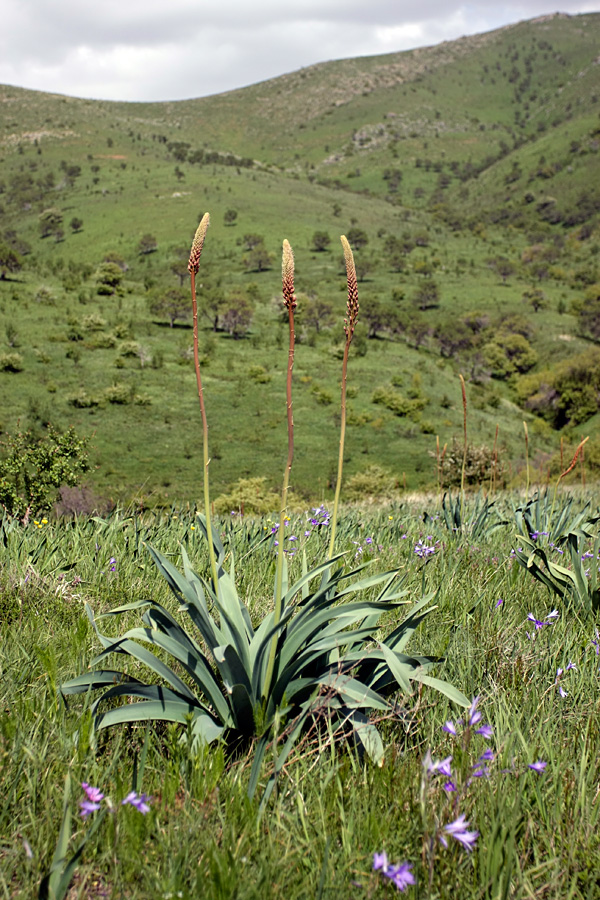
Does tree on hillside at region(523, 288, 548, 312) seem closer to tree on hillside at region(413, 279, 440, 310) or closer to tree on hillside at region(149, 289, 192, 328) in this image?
tree on hillside at region(413, 279, 440, 310)

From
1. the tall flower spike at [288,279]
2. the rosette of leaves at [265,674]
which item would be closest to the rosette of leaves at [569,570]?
the rosette of leaves at [265,674]

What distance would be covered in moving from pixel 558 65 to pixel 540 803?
252495 millimetres

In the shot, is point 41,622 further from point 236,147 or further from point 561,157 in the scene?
point 236,147

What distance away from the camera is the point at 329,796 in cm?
152

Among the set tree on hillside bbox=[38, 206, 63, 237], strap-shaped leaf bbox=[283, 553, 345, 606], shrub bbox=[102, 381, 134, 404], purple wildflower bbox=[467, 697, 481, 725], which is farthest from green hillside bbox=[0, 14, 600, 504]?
purple wildflower bbox=[467, 697, 481, 725]

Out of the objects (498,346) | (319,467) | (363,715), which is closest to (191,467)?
(319,467)

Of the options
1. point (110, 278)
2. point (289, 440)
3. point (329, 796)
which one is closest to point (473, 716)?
point (329, 796)

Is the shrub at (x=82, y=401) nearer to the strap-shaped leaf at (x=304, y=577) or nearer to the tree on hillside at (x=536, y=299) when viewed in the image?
the strap-shaped leaf at (x=304, y=577)

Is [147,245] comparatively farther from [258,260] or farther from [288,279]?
[288,279]

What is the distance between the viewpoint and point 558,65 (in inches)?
7820

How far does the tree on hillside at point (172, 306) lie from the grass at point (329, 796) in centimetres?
5740

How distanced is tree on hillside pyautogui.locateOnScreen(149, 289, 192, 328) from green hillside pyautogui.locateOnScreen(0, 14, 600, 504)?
22 cm

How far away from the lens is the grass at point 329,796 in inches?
49.3

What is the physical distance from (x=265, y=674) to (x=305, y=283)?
7744 centimetres
